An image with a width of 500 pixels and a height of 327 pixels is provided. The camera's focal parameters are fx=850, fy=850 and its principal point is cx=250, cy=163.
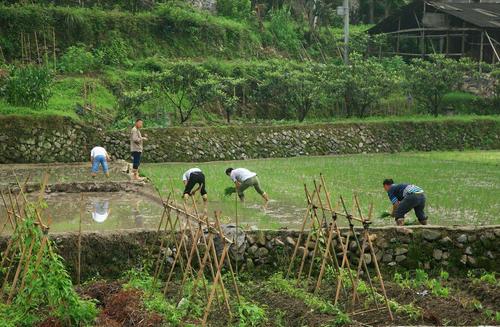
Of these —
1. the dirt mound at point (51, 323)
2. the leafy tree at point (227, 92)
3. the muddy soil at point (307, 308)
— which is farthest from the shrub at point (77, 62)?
the dirt mound at point (51, 323)

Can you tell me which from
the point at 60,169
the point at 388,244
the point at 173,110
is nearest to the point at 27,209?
the point at 388,244

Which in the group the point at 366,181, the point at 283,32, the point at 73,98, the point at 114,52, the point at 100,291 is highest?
the point at 283,32

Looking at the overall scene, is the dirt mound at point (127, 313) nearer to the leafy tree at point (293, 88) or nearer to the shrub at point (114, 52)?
the leafy tree at point (293, 88)

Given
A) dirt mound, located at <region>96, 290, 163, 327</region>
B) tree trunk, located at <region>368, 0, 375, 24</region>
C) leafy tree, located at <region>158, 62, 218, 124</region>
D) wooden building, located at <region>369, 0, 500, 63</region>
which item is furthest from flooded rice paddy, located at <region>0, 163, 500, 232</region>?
tree trunk, located at <region>368, 0, 375, 24</region>

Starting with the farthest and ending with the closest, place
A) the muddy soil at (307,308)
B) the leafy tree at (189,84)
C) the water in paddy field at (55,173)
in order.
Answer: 1. the leafy tree at (189,84)
2. the water in paddy field at (55,173)
3. the muddy soil at (307,308)

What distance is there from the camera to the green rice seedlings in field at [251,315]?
9438 mm

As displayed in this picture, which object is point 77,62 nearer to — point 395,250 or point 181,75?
point 181,75

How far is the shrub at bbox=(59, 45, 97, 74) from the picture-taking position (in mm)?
31047

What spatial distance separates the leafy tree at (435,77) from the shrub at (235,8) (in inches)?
394

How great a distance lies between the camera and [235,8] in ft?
132

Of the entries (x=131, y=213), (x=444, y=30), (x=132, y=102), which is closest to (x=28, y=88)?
(x=132, y=102)

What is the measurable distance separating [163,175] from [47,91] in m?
6.51

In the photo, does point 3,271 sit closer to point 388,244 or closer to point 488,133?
point 388,244

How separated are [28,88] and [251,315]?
18.1m
